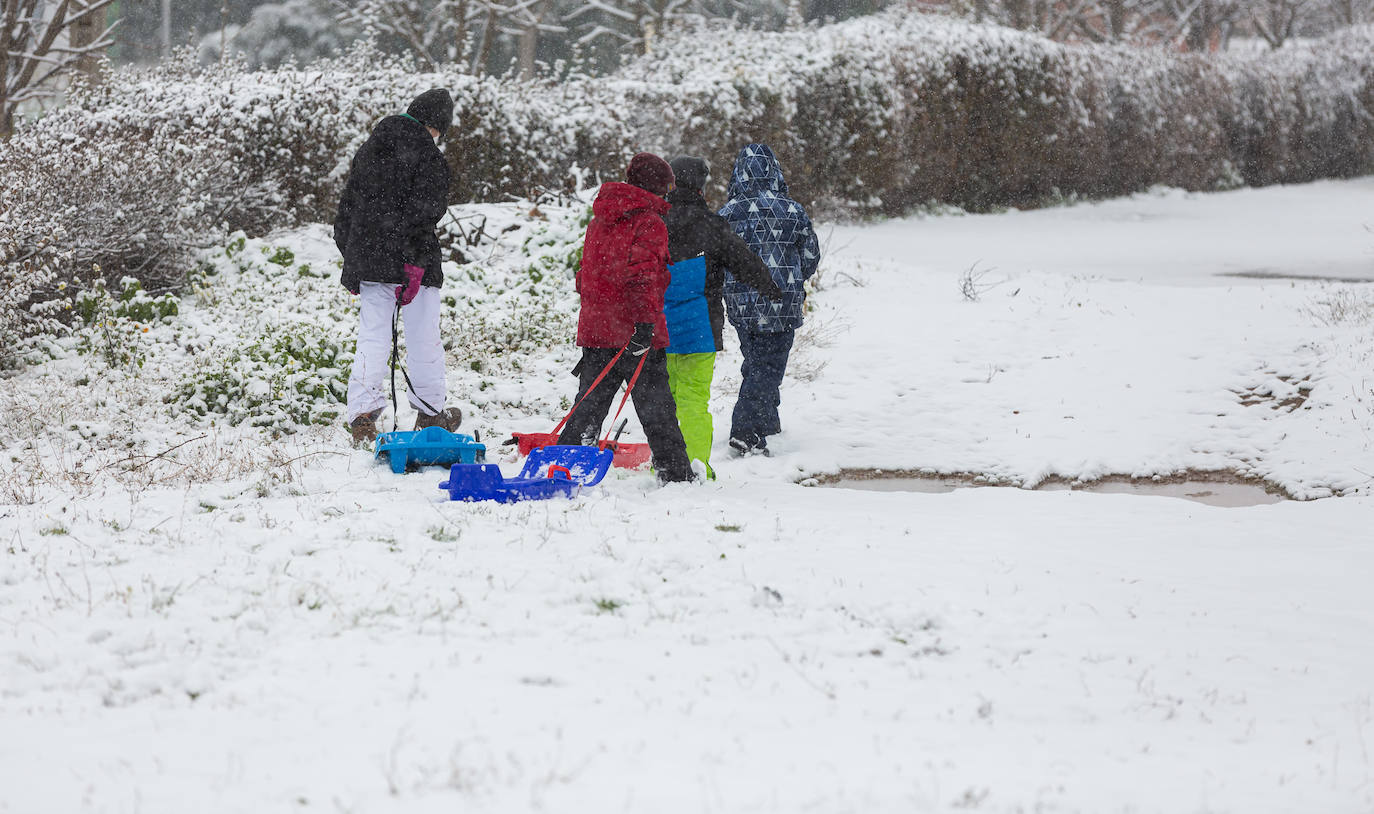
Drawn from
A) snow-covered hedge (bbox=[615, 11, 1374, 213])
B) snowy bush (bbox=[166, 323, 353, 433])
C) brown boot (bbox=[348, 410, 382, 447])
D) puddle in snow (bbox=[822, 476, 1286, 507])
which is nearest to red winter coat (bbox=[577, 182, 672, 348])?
brown boot (bbox=[348, 410, 382, 447])

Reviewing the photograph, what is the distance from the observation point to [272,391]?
24.4 ft

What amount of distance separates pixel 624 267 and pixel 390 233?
1.38m

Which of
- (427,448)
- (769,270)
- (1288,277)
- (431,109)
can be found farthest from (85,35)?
(1288,277)

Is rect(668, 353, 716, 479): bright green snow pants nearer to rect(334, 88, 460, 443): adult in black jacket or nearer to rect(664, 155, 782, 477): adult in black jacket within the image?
rect(664, 155, 782, 477): adult in black jacket

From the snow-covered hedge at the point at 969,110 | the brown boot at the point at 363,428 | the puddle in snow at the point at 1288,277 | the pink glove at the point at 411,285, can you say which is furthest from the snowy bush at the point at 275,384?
the puddle in snow at the point at 1288,277

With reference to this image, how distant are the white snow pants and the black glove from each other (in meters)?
1.42

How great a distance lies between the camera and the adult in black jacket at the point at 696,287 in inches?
232

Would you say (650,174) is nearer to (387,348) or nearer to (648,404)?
(648,404)

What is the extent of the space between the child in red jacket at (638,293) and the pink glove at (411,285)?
40.5 inches

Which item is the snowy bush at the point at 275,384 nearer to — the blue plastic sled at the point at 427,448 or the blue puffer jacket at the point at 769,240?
the blue plastic sled at the point at 427,448

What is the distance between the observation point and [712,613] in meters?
3.93

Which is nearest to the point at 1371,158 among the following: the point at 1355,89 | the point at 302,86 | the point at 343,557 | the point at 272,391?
the point at 1355,89

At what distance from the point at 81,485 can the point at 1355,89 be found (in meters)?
26.3

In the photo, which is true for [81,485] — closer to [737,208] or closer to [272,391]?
[272,391]
